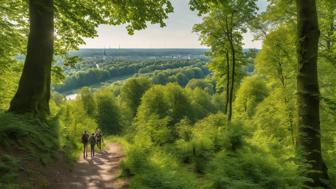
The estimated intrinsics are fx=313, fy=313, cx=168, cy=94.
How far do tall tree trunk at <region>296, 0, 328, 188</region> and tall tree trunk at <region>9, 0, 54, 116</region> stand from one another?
882 centimetres

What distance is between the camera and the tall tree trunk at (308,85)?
7559 mm

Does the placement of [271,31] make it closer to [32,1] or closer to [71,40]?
[71,40]

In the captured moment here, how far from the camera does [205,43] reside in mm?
29016

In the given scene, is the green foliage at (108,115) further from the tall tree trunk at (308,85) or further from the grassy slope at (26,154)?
the tall tree trunk at (308,85)

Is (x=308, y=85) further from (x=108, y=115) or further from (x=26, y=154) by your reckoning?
(x=108, y=115)

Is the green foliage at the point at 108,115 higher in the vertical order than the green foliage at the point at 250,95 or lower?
lower

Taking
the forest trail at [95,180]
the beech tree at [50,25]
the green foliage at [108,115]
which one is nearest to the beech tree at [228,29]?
the beech tree at [50,25]

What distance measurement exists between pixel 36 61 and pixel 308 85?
927 centimetres

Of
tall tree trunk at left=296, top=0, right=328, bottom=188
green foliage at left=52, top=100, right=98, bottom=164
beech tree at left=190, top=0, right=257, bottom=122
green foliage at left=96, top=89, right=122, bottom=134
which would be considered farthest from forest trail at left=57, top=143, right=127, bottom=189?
green foliage at left=96, top=89, right=122, bottom=134

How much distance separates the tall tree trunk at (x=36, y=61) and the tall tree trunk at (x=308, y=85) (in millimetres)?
8820

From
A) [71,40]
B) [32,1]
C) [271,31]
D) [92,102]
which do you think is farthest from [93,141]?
[92,102]

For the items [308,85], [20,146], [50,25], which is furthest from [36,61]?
[308,85]

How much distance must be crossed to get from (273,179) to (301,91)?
2260 mm

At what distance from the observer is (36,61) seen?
38.1 ft
